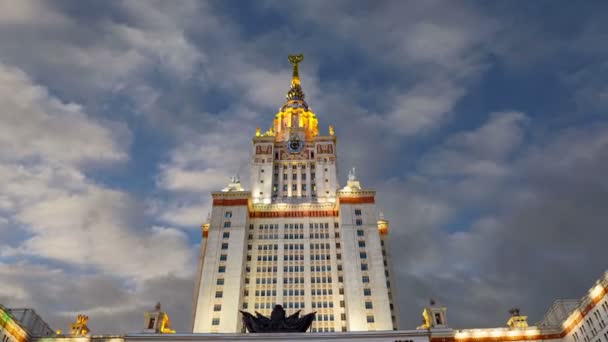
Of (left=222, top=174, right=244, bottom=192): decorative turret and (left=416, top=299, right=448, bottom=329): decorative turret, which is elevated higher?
(left=222, top=174, right=244, bottom=192): decorative turret

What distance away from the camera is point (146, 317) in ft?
240

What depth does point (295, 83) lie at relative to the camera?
155125 millimetres

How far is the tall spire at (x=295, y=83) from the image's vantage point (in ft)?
490

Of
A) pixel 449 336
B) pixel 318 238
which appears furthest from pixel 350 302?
pixel 449 336

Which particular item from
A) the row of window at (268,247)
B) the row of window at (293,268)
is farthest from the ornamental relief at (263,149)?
the row of window at (293,268)

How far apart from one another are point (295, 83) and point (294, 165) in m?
40.2

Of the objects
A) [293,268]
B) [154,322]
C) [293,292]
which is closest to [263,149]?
[293,268]

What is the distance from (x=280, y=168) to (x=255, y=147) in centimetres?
927

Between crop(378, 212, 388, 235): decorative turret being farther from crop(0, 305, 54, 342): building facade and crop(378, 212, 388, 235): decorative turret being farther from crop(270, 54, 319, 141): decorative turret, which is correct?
crop(0, 305, 54, 342): building facade

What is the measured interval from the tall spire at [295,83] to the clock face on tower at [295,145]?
79.5 ft

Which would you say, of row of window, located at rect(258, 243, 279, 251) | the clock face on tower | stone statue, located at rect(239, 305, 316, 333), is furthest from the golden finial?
stone statue, located at rect(239, 305, 316, 333)

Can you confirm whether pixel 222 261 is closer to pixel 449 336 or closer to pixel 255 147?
pixel 255 147

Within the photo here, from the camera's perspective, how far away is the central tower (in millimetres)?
118375

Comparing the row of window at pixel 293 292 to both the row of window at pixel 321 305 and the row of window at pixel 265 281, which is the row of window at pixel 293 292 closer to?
the row of window at pixel 265 281
